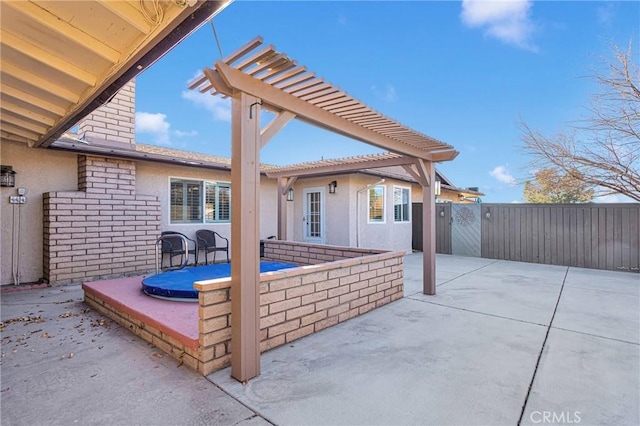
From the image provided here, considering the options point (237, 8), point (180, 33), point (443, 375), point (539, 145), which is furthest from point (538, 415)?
point (539, 145)

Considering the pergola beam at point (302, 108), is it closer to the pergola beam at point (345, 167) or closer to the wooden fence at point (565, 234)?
the pergola beam at point (345, 167)

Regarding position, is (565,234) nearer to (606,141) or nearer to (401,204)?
(606,141)

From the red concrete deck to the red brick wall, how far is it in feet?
5.50

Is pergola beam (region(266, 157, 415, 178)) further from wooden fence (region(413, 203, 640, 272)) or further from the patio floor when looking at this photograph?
wooden fence (region(413, 203, 640, 272))

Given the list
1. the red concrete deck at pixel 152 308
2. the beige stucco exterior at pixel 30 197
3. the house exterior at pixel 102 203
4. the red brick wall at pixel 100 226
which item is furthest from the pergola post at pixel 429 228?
the beige stucco exterior at pixel 30 197

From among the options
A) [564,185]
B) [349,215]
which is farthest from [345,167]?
[564,185]

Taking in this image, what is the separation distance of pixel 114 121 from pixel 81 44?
5.20 m

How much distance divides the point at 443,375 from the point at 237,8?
26.9 ft

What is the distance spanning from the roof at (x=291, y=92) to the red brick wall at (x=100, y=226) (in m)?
4.83

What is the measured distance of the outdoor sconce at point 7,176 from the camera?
5527mm

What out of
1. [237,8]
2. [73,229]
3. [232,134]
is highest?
[237,8]

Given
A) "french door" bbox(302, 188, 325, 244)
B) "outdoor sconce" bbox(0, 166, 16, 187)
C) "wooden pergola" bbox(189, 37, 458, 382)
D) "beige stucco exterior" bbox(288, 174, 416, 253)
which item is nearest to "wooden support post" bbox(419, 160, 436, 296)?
"wooden pergola" bbox(189, 37, 458, 382)

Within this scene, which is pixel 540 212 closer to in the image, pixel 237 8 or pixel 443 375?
pixel 443 375

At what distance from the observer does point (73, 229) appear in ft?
→ 19.3
